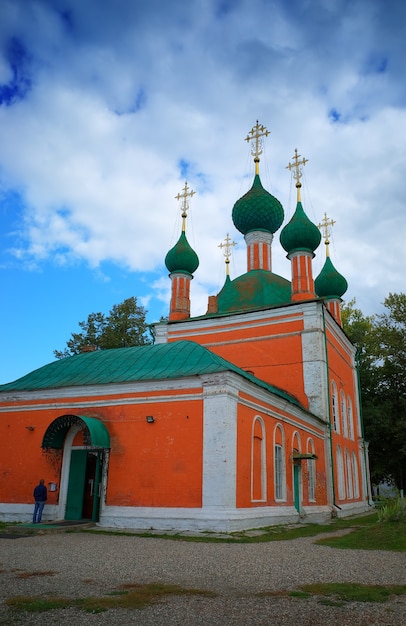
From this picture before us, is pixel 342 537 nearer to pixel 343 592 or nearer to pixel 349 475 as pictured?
pixel 343 592

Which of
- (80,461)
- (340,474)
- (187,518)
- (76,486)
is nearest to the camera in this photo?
(187,518)

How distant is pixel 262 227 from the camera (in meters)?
22.3

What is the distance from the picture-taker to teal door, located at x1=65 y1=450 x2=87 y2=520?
1232 centimetres

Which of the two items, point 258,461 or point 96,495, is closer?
point 96,495

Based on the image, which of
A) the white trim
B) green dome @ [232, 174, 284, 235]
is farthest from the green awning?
green dome @ [232, 174, 284, 235]

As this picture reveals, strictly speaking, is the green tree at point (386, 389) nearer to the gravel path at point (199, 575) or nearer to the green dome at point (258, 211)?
the green dome at point (258, 211)

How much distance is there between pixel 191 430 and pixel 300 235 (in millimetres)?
10370

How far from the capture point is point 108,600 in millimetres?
4609

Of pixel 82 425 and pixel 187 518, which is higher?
pixel 82 425

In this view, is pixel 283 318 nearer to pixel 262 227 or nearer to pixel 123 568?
pixel 262 227

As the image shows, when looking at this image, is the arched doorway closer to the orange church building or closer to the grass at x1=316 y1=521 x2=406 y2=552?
the orange church building

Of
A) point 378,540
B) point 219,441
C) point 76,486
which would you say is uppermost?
point 219,441

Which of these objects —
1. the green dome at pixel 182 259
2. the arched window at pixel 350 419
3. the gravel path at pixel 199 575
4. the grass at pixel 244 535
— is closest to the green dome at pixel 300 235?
the green dome at pixel 182 259

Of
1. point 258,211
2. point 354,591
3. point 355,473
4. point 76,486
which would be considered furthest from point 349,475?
point 354,591
